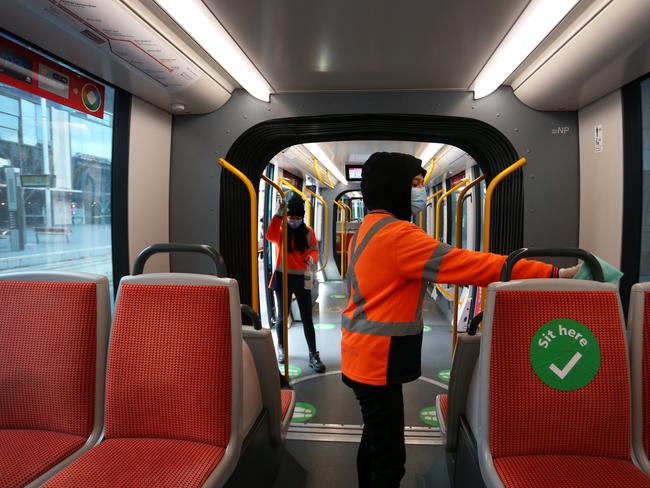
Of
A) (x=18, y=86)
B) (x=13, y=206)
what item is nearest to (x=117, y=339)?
(x=13, y=206)

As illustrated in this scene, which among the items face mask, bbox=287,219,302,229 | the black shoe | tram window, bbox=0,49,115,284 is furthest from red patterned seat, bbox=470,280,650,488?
face mask, bbox=287,219,302,229

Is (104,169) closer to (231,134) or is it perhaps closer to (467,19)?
(231,134)

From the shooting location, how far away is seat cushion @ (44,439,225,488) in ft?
4.22

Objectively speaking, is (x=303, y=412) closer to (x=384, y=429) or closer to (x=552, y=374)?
(x=384, y=429)

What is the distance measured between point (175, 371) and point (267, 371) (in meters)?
0.58

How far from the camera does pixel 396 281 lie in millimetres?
1553

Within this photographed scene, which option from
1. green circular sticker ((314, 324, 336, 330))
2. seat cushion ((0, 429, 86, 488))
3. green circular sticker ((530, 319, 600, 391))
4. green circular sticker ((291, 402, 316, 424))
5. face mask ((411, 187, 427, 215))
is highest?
face mask ((411, 187, 427, 215))

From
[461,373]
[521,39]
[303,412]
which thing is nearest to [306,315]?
[303,412]

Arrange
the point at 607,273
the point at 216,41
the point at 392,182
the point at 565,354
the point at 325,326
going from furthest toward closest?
the point at 325,326, the point at 216,41, the point at 392,182, the point at 607,273, the point at 565,354

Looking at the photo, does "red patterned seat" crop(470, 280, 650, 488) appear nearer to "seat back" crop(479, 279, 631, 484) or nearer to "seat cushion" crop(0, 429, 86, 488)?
"seat back" crop(479, 279, 631, 484)

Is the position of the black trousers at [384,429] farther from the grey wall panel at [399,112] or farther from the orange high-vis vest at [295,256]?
the orange high-vis vest at [295,256]

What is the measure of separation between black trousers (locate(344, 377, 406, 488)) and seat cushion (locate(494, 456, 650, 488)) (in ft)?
1.33

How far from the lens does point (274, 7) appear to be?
1.76 m

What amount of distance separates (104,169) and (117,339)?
1441 millimetres
